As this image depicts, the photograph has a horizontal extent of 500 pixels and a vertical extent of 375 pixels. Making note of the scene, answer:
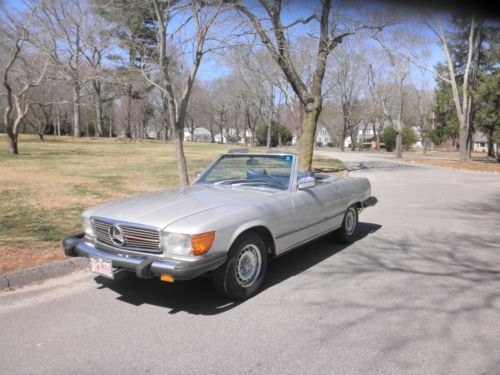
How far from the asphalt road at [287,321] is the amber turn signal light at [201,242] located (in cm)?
63

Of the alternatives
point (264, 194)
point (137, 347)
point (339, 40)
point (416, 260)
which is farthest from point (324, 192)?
point (339, 40)

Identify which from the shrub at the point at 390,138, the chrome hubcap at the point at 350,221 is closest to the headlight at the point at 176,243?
the chrome hubcap at the point at 350,221

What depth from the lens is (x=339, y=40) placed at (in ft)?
44.6

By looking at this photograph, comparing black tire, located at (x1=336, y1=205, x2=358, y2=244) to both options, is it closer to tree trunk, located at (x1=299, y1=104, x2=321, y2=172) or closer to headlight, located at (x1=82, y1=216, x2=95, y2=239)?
headlight, located at (x1=82, y1=216, x2=95, y2=239)

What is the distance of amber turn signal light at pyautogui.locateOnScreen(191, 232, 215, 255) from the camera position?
10.7ft

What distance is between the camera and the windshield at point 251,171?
476 cm

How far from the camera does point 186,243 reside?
10.7ft

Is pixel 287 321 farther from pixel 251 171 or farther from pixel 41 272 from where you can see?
pixel 41 272

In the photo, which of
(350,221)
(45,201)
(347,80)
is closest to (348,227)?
(350,221)

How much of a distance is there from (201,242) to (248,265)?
76 centimetres

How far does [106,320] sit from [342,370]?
202cm

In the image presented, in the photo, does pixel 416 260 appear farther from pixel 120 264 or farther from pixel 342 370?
pixel 120 264

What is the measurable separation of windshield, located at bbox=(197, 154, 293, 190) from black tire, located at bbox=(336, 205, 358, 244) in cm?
137

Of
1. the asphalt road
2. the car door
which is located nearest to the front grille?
the asphalt road
